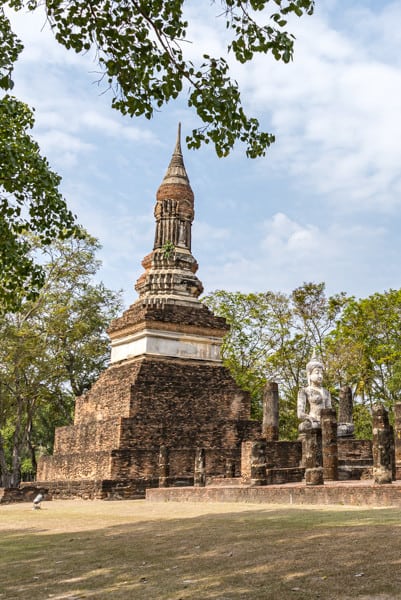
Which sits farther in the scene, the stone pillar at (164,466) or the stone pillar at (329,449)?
the stone pillar at (164,466)

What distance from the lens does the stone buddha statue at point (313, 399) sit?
20.1m

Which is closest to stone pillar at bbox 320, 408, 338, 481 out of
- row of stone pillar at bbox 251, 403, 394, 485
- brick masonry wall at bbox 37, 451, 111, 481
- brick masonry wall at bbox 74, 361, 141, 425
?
row of stone pillar at bbox 251, 403, 394, 485

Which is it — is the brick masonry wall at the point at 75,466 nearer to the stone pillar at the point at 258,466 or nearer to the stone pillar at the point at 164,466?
the stone pillar at the point at 164,466

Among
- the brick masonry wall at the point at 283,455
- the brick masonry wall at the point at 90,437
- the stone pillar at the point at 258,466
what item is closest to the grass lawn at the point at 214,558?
the stone pillar at the point at 258,466

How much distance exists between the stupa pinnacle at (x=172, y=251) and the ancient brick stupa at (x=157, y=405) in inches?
1.9

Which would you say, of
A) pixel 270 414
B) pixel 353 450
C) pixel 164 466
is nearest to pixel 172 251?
pixel 270 414

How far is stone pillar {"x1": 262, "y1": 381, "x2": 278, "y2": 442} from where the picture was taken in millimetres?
20922

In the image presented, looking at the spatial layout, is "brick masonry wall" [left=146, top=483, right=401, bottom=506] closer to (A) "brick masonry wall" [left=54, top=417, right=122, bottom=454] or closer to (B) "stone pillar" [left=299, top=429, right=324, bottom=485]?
(B) "stone pillar" [left=299, top=429, right=324, bottom=485]

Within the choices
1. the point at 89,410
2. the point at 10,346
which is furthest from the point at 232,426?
the point at 10,346

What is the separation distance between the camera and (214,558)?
21.1 feet

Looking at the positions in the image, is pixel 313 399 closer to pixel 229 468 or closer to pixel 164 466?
pixel 229 468

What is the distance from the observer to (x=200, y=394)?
2205 centimetres

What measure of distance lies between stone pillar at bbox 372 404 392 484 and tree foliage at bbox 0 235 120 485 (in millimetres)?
14411

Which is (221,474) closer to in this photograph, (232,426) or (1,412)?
(232,426)
